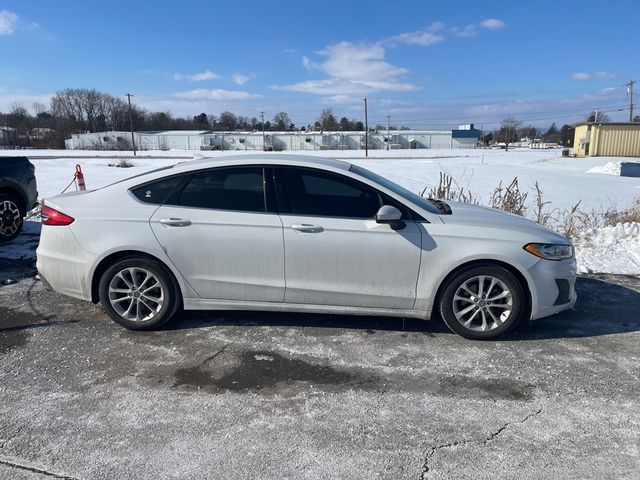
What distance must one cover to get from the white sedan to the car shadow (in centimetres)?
24

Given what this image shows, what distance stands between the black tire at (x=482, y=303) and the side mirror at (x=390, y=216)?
692 mm

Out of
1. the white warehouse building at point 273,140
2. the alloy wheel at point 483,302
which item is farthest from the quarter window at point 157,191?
the white warehouse building at point 273,140

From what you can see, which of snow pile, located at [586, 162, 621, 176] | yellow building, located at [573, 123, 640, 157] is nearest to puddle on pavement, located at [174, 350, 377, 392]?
snow pile, located at [586, 162, 621, 176]

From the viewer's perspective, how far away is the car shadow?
4.31 meters

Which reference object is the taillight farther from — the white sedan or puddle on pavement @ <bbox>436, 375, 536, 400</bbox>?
puddle on pavement @ <bbox>436, 375, 536, 400</bbox>

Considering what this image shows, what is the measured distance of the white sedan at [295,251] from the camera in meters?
3.96

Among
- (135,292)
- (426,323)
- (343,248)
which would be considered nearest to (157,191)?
(135,292)

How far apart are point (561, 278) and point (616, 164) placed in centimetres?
2711

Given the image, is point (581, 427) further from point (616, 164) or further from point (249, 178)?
point (616, 164)

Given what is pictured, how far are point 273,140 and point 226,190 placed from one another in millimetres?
98746

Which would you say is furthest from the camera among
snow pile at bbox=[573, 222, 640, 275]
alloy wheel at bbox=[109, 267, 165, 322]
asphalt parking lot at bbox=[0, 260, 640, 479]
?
snow pile at bbox=[573, 222, 640, 275]

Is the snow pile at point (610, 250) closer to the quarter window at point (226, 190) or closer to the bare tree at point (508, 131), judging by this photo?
the quarter window at point (226, 190)

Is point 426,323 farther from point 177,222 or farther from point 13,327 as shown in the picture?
point 13,327

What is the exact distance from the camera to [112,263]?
422 cm
